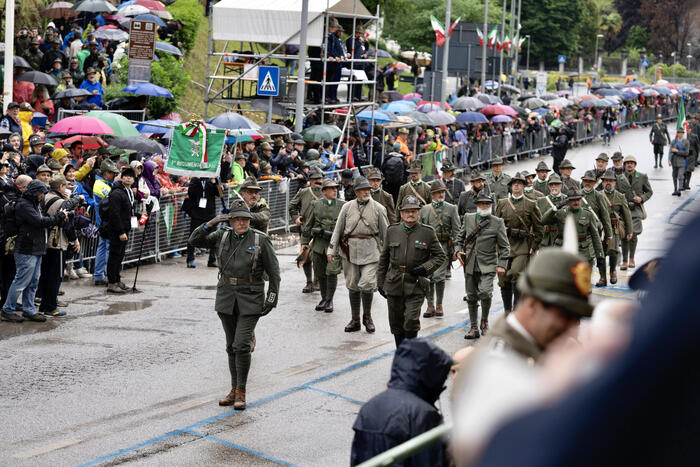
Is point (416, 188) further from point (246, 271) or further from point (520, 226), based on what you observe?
point (246, 271)

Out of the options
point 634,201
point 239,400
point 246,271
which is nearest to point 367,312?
point 246,271

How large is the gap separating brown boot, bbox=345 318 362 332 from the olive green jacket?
3.61 m

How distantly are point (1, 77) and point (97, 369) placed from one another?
527 inches

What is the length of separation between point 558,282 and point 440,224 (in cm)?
1288

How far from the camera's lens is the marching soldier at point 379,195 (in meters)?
15.4

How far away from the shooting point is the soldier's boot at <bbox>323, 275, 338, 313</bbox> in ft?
47.5

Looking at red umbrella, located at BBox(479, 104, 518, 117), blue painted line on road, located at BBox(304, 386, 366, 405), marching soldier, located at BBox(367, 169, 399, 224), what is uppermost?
red umbrella, located at BBox(479, 104, 518, 117)

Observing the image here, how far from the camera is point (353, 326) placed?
13508 mm

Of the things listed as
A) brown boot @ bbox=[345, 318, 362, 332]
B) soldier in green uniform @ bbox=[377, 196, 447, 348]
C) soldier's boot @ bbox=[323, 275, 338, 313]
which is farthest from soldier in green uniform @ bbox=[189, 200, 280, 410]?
soldier's boot @ bbox=[323, 275, 338, 313]

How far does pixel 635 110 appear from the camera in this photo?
2221 inches

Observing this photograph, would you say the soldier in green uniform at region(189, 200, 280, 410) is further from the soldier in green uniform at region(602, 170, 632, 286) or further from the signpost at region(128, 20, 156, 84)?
the signpost at region(128, 20, 156, 84)

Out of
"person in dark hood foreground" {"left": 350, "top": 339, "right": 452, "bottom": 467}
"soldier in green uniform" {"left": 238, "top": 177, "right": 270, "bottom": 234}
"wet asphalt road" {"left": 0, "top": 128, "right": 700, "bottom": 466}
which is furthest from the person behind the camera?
"soldier in green uniform" {"left": 238, "top": 177, "right": 270, "bottom": 234}

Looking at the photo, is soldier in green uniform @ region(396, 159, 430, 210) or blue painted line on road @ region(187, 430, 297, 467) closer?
blue painted line on road @ region(187, 430, 297, 467)

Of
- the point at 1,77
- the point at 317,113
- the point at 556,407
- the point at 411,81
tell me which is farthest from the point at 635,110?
the point at 556,407
